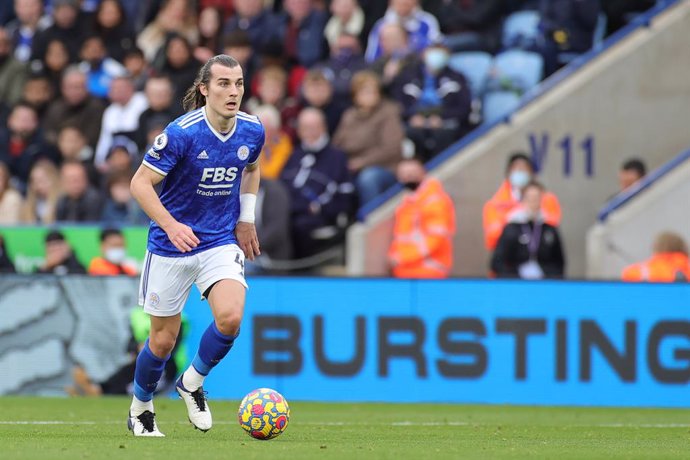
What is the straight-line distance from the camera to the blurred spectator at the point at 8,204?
59.3ft

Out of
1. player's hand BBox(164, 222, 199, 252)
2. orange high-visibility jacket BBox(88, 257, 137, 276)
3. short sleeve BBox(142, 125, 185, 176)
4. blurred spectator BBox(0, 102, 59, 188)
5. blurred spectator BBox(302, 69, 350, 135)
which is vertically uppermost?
blurred spectator BBox(302, 69, 350, 135)

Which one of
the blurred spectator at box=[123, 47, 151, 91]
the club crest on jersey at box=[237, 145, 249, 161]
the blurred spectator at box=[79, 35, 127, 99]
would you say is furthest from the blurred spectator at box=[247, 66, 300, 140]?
the club crest on jersey at box=[237, 145, 249, 161]

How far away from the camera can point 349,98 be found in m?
18.0

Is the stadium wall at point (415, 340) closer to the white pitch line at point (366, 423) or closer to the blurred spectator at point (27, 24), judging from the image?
the white pitch line at point (366, 423)

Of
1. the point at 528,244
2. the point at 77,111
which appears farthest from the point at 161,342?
the point at 77,111

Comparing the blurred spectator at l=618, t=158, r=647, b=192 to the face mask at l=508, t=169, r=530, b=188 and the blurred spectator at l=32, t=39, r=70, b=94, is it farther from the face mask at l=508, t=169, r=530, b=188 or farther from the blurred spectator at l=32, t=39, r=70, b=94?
the blurred spectator at l=32, t=39, r=70, b=94

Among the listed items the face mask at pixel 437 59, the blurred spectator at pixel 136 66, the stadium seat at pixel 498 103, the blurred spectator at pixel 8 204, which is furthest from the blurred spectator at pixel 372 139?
the blurred spectator at pixel 8 204

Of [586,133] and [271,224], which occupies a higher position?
[586,133]

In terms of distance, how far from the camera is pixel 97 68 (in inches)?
794

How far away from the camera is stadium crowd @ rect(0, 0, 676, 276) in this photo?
1677 centimetres

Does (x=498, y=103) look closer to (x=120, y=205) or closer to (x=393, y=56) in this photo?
(x=393, y=56)

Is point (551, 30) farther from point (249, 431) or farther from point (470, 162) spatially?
point (249, 431)

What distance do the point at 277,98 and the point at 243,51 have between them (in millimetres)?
1057

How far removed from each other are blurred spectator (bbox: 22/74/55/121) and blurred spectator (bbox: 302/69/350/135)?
4.04 meters
